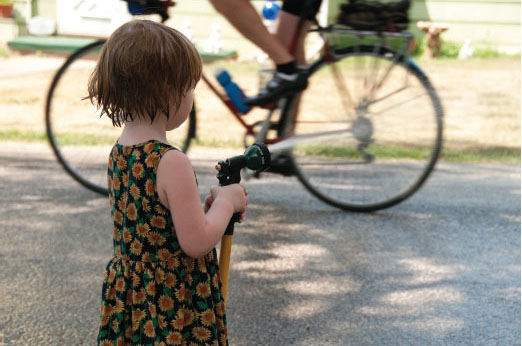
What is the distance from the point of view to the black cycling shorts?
376 centimetres

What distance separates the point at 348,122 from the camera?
4051 millimetres

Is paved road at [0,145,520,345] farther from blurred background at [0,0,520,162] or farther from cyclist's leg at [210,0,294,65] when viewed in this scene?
blurred background at [0,0,520,162]

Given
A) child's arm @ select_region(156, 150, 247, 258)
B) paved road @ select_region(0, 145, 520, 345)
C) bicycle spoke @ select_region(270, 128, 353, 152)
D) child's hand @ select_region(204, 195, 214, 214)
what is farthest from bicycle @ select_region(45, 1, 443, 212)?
child's arm @ select_region(156, 150, 247, 258)

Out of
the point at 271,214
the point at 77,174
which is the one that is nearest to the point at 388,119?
the point at 271,214

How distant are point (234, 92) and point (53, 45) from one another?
25.1 ft

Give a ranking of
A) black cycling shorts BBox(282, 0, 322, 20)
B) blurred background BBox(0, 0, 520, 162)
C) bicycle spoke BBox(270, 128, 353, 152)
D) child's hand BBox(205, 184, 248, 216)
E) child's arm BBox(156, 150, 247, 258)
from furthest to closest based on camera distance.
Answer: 1. blurred background BBox(0, 0, 520, 162)
2. bicycle spoke BBox(270, 128, 353, 152)
3. black cycling shorts BBox(282, 0, 322, 20)
4. child's hand BBox(205, 184, 248, 216)
5. child's arm BBox(156, 150, 247, 258)

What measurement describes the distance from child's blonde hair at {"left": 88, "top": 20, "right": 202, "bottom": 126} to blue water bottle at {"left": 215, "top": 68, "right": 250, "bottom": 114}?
2201mm

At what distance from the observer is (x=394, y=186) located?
4.31 metres

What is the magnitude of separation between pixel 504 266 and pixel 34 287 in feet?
7.00

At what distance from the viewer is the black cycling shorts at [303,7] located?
376 centimetres

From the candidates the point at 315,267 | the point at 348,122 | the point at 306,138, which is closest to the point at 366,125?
the point at 348,122

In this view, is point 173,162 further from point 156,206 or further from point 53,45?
point 53,45

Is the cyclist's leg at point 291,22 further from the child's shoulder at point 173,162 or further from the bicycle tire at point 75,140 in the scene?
the child's shoulder at point 173,162

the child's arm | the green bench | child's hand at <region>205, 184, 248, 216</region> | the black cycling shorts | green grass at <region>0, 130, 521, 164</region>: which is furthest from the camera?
the green bench
